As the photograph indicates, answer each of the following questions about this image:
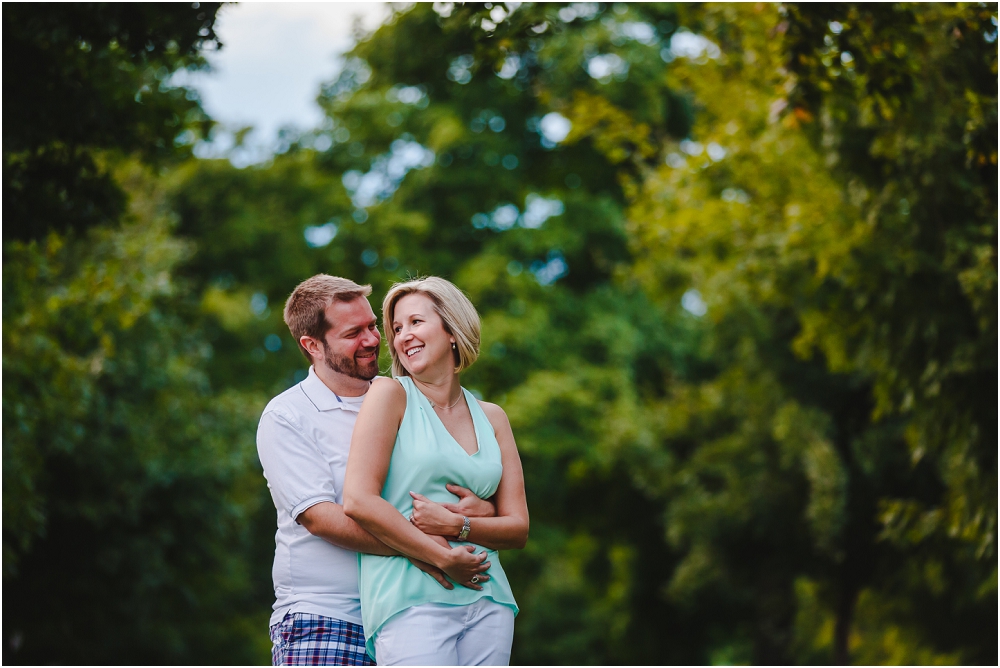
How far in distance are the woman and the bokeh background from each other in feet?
6.74

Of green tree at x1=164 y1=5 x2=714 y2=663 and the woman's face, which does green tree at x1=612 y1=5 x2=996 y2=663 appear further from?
the woman's face

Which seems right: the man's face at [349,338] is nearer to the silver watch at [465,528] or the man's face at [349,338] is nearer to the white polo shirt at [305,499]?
the white polo shirt at [305,499]

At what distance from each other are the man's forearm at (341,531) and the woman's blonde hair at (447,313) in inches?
21.3

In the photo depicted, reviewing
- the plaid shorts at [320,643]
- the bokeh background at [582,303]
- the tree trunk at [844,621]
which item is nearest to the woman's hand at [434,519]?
the plaid shorts at [320,643]

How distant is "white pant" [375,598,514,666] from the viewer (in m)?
3.02

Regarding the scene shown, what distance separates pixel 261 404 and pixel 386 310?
12904mm

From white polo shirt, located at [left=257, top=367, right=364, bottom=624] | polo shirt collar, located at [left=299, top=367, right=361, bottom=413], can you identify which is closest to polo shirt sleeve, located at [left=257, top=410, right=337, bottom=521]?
white polo shirt, located at [left=257, top=367, right=364, bottom=624]

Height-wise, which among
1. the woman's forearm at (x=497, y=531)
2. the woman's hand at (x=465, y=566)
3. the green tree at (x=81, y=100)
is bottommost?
the woman's hand at (x=465, y=566)

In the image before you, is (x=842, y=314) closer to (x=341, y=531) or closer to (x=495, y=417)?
(x=495, y=417)

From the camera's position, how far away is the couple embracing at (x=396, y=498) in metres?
3.05

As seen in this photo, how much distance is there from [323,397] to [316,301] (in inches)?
13.2

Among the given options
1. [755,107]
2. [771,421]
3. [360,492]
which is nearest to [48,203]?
[360,492]

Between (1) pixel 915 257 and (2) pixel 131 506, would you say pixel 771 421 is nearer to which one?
(1) pixel 915 257

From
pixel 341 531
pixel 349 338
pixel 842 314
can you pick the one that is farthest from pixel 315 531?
pixel 842 314
